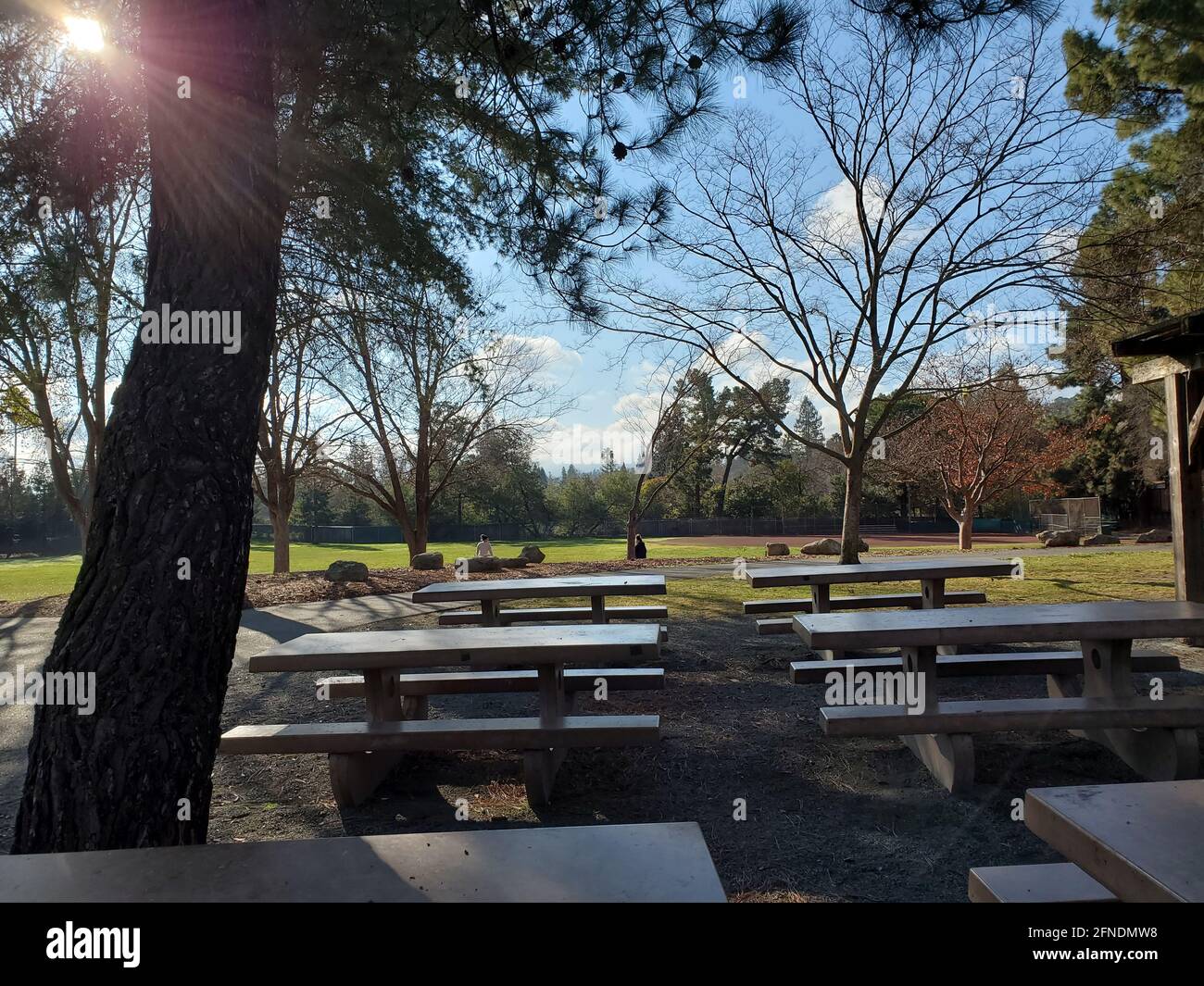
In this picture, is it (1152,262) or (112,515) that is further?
(1152,262)

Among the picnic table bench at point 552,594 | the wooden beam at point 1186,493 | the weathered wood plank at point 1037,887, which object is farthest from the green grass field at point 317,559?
the weathered wood plank at point 1037,887

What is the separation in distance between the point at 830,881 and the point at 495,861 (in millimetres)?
1834

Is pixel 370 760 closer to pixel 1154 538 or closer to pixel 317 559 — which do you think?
pixel 1154 538

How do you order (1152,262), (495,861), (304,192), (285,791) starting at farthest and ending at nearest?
(1152,262), (304,192), (285,791), (495,861)

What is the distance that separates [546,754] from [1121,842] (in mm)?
2812

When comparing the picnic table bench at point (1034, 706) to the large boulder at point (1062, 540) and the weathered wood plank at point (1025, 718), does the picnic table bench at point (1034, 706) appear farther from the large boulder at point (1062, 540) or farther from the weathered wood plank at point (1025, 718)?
the large boulder at point (1062, 540)

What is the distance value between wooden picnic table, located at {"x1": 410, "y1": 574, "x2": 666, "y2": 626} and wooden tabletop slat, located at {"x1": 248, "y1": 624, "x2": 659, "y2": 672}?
238cm

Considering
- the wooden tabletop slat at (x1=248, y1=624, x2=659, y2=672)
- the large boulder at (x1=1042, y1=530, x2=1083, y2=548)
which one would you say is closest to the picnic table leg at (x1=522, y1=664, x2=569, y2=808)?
the wooden tabletop slat at (x1=248, y1=624, x2=659, y2=672)

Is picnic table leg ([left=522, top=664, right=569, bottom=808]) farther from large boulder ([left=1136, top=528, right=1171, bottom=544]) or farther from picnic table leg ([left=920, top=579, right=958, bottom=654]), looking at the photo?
large boulder ([left=1136, top=528, right=1171, bottom=544])

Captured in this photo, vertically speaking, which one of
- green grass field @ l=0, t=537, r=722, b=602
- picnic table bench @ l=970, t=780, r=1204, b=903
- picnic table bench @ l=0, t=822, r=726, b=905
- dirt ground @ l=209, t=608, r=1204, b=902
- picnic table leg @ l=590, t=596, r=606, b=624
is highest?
picnic table bench @ l=970, t=780, r=1204, b=903

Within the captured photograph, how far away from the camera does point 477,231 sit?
5926mm

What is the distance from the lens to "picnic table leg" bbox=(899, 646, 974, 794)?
3930 millimetres

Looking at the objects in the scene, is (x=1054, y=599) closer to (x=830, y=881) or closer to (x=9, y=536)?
(x=830, y=881)
